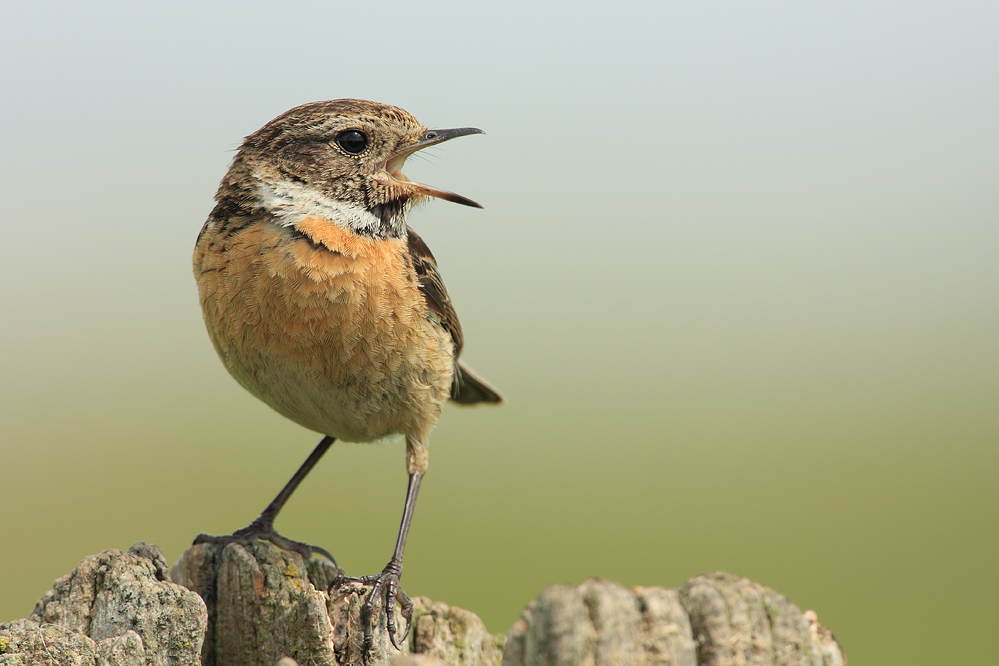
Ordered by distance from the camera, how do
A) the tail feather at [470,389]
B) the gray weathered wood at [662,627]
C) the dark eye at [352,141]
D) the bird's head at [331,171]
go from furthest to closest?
the tail feather at [470,389], the dark eye at [352,141], the bird's head at [331,171], the gray weathered wood at [662,627]

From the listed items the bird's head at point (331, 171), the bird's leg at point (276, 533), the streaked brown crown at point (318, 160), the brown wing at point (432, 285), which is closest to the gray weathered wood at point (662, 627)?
the bird's leg at point (276, 533)

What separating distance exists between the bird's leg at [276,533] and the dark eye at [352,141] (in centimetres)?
212

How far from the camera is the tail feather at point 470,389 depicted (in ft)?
20.3

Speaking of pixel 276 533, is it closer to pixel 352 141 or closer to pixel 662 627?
pixel 352 141

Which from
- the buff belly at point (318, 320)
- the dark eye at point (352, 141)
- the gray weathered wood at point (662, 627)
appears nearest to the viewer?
the gray weathered wood at point (662, 627)

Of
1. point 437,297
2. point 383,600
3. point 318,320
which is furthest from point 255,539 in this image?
point 437,297

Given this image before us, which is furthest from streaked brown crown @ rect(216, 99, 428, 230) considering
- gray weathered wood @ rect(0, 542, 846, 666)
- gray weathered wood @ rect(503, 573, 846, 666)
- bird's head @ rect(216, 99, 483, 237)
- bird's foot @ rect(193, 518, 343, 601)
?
gray weathered wood @ rect(503, 573, 846, 666)

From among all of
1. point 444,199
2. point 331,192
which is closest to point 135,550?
point 331,192

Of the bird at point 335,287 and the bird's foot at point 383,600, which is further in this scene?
the bird at point 335,287

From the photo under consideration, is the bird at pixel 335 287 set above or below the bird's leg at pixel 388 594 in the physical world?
above

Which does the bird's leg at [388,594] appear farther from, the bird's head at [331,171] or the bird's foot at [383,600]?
the bird's head at [331,171]

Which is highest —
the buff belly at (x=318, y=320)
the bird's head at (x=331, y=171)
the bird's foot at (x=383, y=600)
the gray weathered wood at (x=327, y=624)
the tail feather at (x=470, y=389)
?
the bird's head at (x=331, y=171)

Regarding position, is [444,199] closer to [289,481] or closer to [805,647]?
[289,481]

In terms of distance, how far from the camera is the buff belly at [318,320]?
448 centimetres
